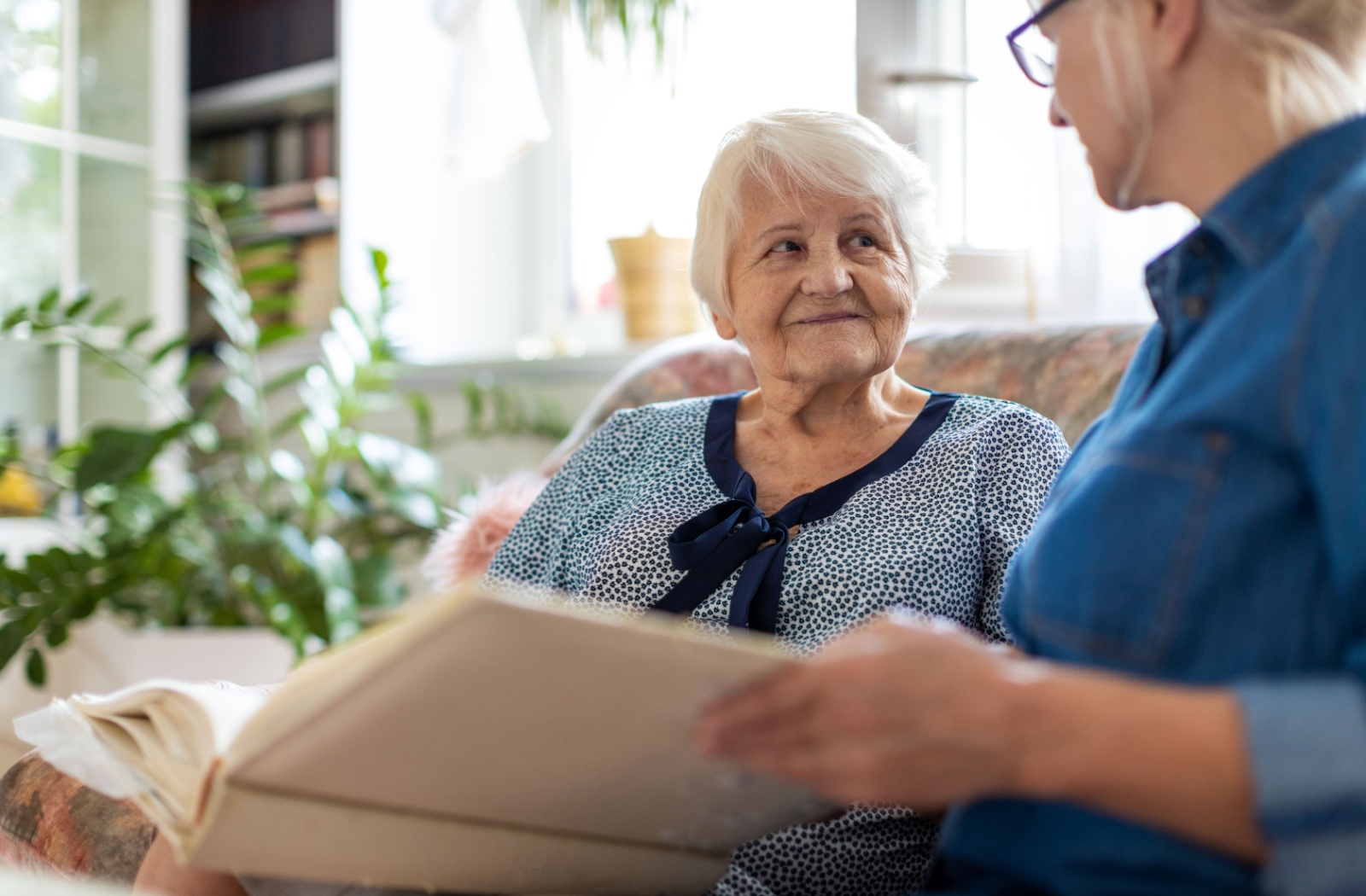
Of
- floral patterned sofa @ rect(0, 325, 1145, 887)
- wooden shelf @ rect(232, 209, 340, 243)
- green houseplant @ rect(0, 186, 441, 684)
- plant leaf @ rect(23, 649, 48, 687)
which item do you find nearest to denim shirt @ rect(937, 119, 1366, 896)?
floral patterned sofa @ rect(0, 325, 1145, 887)

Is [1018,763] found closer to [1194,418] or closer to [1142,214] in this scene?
[1194,418]

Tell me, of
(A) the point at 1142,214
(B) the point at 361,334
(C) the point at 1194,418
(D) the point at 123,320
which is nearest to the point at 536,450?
(B) the point at 361,334

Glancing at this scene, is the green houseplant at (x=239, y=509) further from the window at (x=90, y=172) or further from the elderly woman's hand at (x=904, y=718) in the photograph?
the elderly woman's hand at (x=904, y=718)

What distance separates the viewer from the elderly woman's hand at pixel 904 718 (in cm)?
55

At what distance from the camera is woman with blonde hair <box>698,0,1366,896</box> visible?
21.4 inches

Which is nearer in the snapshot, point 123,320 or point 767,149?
point 767,149

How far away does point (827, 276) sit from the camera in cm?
124

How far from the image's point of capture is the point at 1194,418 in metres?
0.62

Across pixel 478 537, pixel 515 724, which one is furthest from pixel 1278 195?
pixel 478 537

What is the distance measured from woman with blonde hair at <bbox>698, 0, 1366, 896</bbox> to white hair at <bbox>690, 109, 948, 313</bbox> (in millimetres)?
480

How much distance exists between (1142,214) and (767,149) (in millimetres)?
876

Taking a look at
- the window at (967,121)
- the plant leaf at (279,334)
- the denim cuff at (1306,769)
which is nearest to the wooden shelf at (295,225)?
the plant leaf at (279,334)

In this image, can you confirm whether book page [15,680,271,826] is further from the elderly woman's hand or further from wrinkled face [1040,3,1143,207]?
wrinkled face [1040,3,1143,207]

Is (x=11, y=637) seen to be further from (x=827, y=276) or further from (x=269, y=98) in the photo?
(x=269, y=98)
